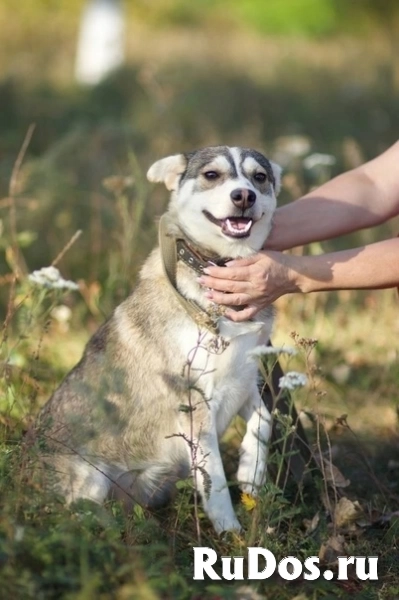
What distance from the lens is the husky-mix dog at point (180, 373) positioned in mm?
3861

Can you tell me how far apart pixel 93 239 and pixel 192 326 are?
2803 mm

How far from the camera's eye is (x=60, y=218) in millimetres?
6715

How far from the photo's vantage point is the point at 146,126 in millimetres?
9211

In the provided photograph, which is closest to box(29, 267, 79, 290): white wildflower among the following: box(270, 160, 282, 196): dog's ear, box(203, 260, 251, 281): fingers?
box(203, 260, 251, 281): fingers

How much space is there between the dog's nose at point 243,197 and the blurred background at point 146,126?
2.99 ft

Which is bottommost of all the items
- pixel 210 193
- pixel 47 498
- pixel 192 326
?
pixel 47 498

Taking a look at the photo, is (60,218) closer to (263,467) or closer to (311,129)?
(263,467)

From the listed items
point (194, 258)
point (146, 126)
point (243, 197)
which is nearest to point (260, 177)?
point (243, 197)

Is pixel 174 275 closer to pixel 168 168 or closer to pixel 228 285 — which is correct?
pixel 228 285

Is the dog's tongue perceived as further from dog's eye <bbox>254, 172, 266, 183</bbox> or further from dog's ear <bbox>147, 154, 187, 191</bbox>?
dog's ear <bbox>147, 154, 187, 191</bbox>

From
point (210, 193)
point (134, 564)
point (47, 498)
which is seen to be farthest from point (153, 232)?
point (134, 564)

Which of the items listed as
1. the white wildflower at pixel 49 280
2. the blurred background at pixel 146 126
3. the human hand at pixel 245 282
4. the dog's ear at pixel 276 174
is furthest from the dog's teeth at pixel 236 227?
the blurred background at pixel 146 126

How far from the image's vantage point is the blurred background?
223 inches

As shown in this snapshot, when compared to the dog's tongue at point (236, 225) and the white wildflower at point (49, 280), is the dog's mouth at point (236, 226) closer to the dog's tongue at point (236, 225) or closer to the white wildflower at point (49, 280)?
the dog's tongue at point (236, 225)
